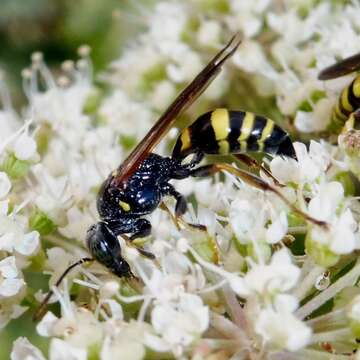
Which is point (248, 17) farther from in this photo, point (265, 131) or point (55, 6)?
point (55, 6)

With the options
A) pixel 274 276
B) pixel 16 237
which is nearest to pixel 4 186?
pixel 16 237

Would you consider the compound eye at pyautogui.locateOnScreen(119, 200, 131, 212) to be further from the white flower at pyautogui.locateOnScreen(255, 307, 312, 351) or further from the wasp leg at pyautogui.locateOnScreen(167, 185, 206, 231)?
the white flower at pyautogui.locateOnScreen(255, 307, 312, 351)

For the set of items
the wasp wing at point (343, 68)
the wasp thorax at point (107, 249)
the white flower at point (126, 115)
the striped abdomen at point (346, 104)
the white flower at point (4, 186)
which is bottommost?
the wasp thorax at point (107, 249)

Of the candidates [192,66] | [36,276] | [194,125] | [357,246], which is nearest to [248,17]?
[192,66]

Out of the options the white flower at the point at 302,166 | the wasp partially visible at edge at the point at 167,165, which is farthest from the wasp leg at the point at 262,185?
the white flower at the point at 302,166

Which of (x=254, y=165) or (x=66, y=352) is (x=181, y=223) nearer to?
(x=254, y=165)

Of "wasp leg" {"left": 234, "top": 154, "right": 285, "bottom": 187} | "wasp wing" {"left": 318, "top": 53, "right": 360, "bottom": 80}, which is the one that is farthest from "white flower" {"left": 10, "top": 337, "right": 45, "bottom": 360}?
"wasp wing" {"left": 318, "top": 53, "right": 360, "bottom": 80}

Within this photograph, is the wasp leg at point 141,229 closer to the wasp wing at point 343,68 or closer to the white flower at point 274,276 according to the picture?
the white flower at point 274,276

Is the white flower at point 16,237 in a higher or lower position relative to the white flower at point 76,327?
higher
